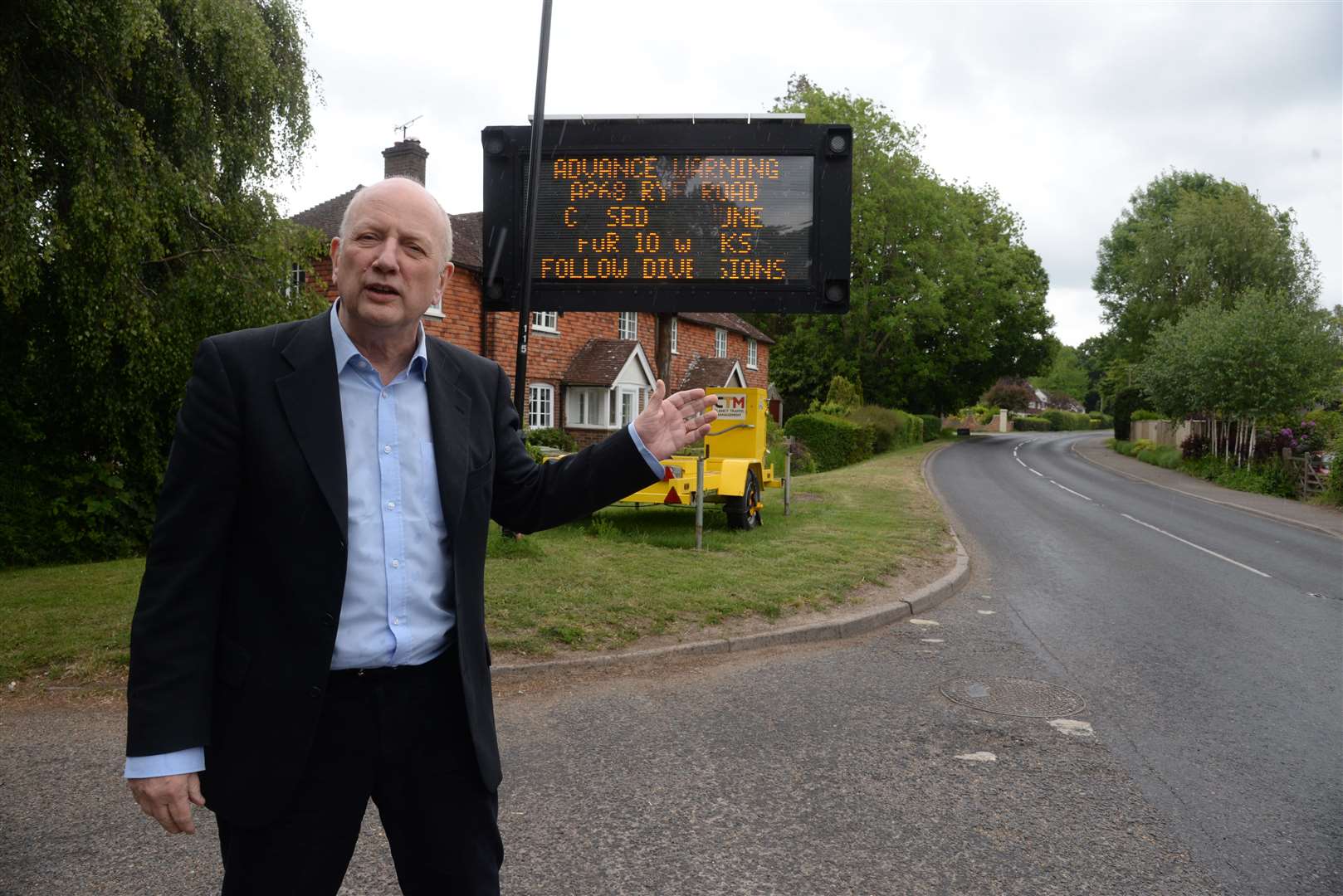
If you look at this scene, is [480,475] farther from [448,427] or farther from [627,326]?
[627,326]

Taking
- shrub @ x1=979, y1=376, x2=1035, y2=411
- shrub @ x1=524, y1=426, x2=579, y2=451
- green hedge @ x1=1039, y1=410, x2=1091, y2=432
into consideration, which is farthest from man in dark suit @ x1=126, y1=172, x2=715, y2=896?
shrub @ x1=979, y1=376, x2=1035, y2=411

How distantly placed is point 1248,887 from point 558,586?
5650mm

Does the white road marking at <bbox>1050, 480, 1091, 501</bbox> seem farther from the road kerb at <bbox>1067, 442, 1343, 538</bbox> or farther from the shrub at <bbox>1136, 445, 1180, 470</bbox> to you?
the shrub at <bbox>1136, 445, 1180, 470</bbox>

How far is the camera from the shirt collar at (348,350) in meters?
2.07

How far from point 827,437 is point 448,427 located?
30.8 m

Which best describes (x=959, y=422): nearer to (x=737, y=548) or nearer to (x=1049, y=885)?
(x=737, y=548)

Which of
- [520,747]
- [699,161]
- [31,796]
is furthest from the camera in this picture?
[699,161]

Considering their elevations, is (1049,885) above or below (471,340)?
below

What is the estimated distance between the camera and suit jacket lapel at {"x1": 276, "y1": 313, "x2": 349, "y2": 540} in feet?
6.27

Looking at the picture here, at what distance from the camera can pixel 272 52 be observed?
11.7 meters

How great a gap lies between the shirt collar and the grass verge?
14.7 feet

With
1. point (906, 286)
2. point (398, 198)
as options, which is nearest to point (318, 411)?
point (398, 198)

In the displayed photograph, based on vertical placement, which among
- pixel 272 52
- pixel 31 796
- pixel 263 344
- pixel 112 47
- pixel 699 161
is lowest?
pixel 31 796

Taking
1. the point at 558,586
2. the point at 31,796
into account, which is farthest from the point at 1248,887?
the point at 558,586
